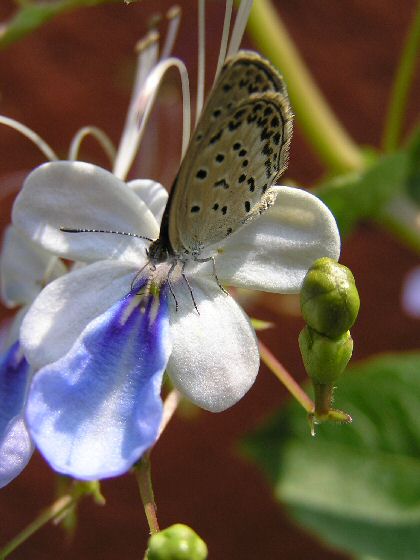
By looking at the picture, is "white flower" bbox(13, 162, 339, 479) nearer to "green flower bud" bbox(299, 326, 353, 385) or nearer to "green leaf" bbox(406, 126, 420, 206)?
"green flower bud" bbox(299, 326, 353, 385)

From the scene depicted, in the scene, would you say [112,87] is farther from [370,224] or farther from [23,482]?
[370,224]

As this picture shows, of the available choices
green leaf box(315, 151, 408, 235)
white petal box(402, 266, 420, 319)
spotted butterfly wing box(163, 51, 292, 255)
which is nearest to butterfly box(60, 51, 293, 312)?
spotted butterfly wing box(163, 51, 292, 255)

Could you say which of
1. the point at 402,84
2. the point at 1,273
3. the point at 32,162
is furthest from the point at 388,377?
the point at 32,162

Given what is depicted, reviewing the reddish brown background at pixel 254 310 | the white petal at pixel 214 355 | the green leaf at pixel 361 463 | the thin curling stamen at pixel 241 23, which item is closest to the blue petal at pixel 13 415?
the white petal at pixel 214 355

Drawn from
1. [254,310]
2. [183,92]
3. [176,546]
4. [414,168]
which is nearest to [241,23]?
[183,92]

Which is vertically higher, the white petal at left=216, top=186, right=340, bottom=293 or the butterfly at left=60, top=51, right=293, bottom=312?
the butterfly at left=60, top=51, right=293, bottom=312

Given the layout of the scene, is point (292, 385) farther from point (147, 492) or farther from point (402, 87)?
point (402, 87)
